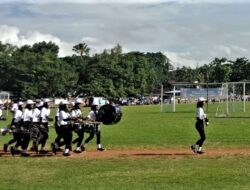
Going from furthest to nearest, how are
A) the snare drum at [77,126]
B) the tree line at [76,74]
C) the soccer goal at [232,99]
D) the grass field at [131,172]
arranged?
the tree line at [76,74] < the soccer goal at [232,99] < the snare drum at [77,126] < the grass field at [131,172]

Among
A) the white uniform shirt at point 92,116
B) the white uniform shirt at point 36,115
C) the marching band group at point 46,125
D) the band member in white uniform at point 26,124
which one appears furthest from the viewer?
the white uniform shirt at point 92,116

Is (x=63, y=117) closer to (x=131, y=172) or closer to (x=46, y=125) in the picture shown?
(x=46, y=125)

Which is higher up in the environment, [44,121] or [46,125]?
[44,121]

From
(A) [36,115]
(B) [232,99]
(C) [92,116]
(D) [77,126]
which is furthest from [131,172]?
(B) [232,99]


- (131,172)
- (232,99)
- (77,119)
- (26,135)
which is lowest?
(131,172)

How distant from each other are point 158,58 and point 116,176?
16544cm

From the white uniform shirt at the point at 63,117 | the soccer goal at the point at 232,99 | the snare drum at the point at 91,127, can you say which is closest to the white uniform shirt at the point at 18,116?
the white uniform shirt at the point at 63,117

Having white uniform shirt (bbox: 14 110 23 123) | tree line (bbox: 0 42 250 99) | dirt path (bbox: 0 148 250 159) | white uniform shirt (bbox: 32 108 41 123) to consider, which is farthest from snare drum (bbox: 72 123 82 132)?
tree line (bbox: 0 42 250 99)

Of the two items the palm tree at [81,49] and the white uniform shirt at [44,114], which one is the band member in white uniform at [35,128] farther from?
the palm tree at [81,49]

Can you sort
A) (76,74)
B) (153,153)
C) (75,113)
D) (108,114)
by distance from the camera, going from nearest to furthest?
1. (75,113)
2. (153,153)
3. (108,114)
4. (76,74)

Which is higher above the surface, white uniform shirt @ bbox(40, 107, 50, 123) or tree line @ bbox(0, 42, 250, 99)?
tree line @ bbox(0, 42, 250, 99)

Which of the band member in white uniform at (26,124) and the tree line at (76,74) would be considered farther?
the tree line at (76,74)

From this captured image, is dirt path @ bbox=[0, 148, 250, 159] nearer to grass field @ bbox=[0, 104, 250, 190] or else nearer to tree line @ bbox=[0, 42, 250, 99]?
grass field @ bbox=[0, 104, 250, 190]

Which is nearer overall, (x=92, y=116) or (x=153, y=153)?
(x=153, y=153)
